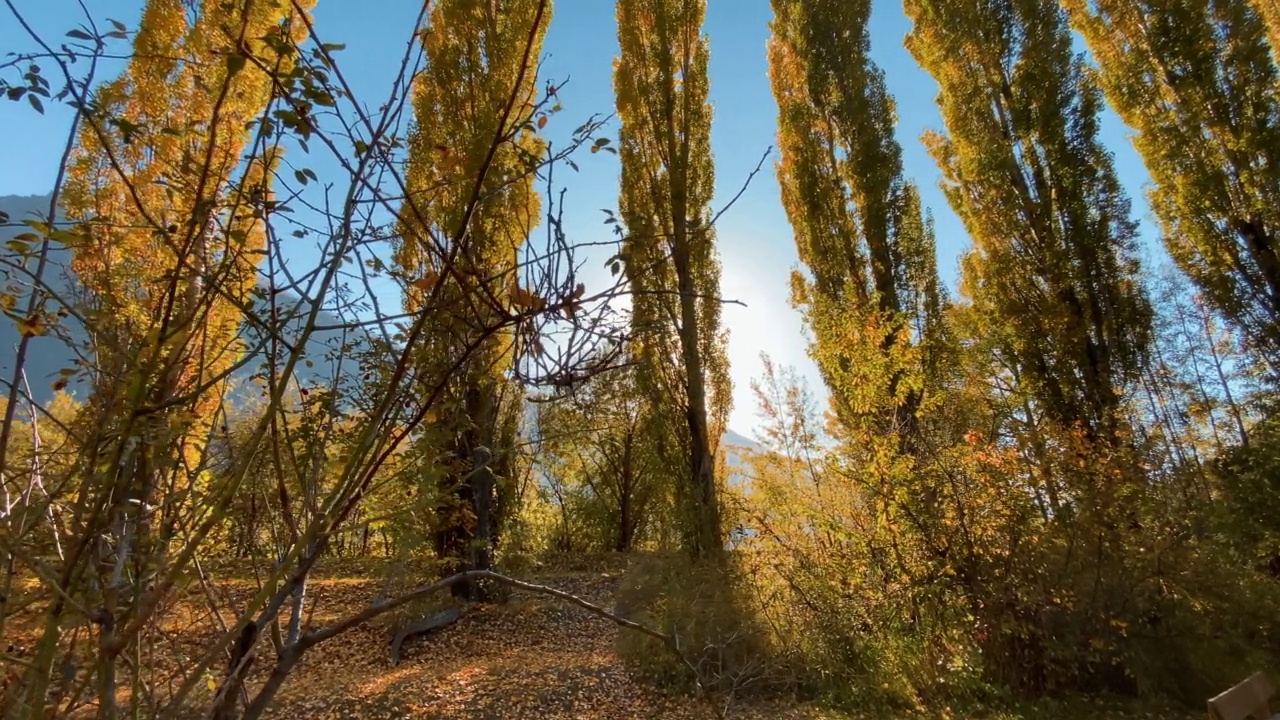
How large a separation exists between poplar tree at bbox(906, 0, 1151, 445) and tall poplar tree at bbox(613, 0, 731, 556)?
12.5 ft

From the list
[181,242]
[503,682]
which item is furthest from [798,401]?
[181,242]

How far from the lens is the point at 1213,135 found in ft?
23.6

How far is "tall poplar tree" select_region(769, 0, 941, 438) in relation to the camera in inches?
321

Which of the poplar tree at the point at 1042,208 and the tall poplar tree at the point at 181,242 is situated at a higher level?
the poplar tree at the point at 1042,208

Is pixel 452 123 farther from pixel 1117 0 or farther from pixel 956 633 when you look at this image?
pixel 1117 0

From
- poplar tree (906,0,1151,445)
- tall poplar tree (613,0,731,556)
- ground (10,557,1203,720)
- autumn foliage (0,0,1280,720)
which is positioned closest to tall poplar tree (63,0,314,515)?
autumn foliage (0,0,1280,720)

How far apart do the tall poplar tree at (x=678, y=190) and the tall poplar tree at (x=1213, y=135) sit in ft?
19.1

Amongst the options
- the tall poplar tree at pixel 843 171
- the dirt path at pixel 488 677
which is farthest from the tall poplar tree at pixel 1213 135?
the dirt path at pixel 488 677

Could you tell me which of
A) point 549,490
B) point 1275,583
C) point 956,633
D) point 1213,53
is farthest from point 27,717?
point 549,490

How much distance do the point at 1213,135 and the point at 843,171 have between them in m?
4.34

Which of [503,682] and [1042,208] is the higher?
[1042,208]

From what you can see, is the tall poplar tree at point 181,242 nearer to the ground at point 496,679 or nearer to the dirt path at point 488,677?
the ground at point 496,679

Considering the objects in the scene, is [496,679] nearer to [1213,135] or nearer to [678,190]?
[678,190]

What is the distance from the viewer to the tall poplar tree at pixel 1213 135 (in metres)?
6.83
